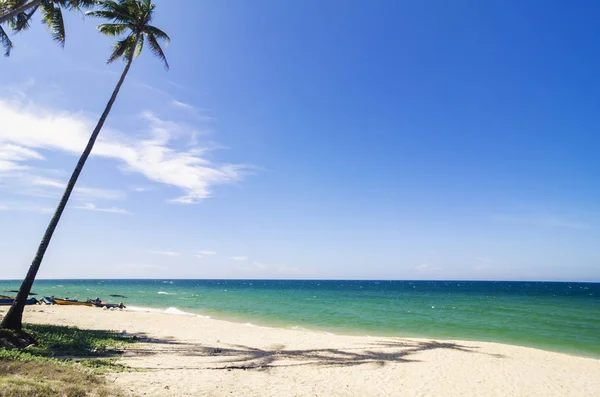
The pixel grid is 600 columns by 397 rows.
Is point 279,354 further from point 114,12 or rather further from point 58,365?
point 114,12

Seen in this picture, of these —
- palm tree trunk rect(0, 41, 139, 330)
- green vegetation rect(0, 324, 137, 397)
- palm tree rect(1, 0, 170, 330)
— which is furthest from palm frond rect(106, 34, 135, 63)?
green vegetation rect(0, 324, 137, 397)

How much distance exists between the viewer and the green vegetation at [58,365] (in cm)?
709

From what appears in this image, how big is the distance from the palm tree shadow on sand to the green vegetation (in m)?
1.73

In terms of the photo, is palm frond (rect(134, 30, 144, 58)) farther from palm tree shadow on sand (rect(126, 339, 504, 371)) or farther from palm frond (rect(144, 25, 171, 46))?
palm tree shadow on sand (rect(126, 339, 504, 371))

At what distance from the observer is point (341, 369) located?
1398cm

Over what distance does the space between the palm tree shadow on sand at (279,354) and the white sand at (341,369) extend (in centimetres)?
5

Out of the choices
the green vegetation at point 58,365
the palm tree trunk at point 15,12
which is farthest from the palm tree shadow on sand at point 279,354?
the palm tree trunk at point 15,12

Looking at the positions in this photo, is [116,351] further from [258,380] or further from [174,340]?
[258,380]

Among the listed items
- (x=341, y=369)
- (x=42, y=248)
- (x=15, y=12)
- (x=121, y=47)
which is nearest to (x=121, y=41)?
(x=121, y=47)

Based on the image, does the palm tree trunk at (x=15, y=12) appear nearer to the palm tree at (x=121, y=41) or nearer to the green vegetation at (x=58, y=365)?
the palm tree at (x=121, y=41)

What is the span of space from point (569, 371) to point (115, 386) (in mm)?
20775

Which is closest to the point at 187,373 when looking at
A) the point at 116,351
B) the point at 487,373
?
the point at 116,351

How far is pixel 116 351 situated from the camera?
1421cm

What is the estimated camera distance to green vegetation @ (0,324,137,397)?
279 inches
